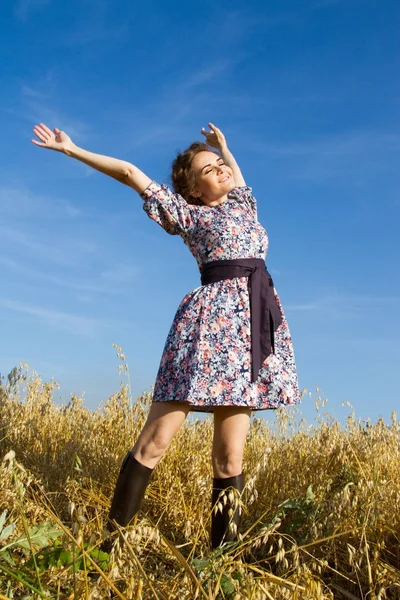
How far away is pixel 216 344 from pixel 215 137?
5.21 ft

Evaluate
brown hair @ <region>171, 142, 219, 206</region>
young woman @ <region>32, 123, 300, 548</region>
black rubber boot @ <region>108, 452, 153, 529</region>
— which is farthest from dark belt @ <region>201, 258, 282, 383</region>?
black rubber boot @ <region>108, 452, 153, 529</region>

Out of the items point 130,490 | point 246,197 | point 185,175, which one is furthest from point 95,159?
point 130,490

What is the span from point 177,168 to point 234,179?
0.36 metres

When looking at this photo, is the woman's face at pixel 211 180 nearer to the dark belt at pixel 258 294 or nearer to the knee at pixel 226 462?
the dark belt at pixel 258 294

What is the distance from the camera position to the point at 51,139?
3209 millimetres

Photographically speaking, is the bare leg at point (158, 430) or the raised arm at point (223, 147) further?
the raised arm at point (223, 147)

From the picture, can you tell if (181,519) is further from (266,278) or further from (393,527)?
(266,278)

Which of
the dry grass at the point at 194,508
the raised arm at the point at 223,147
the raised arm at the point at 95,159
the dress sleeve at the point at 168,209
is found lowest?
the dry grass at the point at 194,508

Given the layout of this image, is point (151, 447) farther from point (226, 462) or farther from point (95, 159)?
point (95, 159)

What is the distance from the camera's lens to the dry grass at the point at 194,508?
1.90m

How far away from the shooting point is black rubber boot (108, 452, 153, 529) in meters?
2.87

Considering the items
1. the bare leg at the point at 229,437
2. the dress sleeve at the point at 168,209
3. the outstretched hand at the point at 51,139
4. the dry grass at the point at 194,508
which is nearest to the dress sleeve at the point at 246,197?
the dress sleeve at the point at 168,209

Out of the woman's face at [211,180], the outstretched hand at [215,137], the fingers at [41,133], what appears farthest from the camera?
the outstretched hand at [215,137]

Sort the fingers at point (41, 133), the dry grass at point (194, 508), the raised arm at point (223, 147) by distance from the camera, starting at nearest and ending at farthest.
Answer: the dry grass at point (194, 508) < the fingers at point (41, 133) < the raised arm at point (223, 147)
